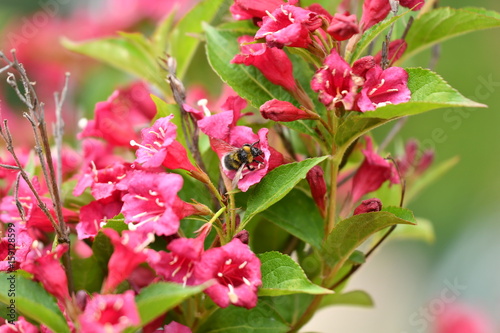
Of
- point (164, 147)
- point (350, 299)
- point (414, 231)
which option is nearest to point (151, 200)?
point (164, 147)

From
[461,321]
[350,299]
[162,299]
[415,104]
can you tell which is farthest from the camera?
[461,321]

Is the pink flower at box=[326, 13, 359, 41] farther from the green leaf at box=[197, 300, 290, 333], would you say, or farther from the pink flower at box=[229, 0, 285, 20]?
the green leaf at box=[197, 300, 290, 333]

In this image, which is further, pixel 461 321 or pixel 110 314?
pixel 461 321

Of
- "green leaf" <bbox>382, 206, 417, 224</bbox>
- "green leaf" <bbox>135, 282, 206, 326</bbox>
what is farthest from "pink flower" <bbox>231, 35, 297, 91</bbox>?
"green leaf" <bbox>135, 282, 206, 326</bbox>

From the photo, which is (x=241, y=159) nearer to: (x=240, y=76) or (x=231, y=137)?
(x=231, y=137)

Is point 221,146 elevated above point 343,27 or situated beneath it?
situated beneath

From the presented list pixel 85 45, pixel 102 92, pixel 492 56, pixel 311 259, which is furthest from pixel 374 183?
pixel 492 56

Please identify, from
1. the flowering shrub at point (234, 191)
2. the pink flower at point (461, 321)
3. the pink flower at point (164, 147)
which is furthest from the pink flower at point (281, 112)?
the pink flower at point (461, 321)

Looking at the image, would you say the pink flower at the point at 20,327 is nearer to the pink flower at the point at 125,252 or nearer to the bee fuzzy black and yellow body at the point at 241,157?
the pink flower at the point at 125,252
